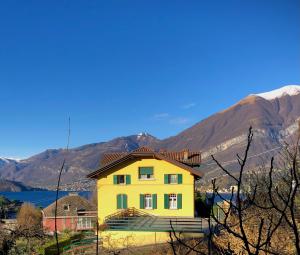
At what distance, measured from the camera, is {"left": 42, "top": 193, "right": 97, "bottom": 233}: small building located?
4841 cm

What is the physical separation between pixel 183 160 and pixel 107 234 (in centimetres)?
1144

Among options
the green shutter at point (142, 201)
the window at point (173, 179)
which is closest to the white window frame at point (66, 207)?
the green shutter at point (142, 201)

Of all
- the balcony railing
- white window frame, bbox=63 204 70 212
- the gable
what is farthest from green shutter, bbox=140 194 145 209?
white window frame, bbox=63 204 70 212

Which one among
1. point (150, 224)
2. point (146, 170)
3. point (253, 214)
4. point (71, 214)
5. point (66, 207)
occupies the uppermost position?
point (146, 170)

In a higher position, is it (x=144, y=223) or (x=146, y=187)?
(x=146, y=187)

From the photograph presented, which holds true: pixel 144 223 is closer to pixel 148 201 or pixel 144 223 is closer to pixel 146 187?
pixel 148 201

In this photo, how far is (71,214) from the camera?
5328 centimetres

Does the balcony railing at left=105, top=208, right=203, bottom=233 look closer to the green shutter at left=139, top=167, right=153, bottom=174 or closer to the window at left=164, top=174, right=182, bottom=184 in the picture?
the window at left=164, top=174, right=182, bottom=184

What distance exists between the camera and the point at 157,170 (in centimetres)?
3347

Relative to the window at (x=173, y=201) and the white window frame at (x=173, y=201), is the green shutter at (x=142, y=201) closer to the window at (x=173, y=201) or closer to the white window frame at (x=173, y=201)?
the window at (x=173, y=201)

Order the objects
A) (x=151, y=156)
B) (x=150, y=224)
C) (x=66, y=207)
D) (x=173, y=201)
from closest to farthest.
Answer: (x=150, y=224) < (x=173, y=201) < (x=151, y=156) < (x=66, y=207)

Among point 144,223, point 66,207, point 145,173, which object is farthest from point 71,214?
point 144,223

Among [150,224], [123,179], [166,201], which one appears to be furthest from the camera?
[123,179]

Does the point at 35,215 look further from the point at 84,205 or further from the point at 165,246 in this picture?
the point at 165,246
